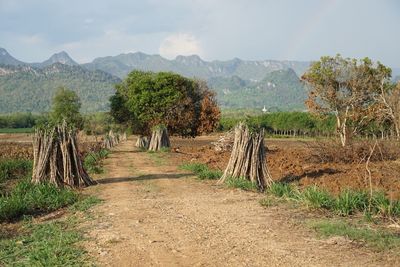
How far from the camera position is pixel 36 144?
12266mm

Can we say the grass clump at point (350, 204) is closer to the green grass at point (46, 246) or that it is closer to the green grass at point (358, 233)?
the green grass at point (358, 233)

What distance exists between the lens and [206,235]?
7.05 m

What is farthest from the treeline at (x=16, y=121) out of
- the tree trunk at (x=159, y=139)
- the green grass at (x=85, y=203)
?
the green grass at (x=85, y=203)

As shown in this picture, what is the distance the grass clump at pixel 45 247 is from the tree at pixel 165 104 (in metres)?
25.2

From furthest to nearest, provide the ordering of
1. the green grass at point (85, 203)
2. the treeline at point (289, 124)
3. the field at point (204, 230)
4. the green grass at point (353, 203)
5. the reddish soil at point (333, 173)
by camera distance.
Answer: the treeline at point (289, 124) < the reddish soil at point (333, 173) < the green grass at point (85, 203) < the green grass at point (353, 203) < the field at point (204, 230)

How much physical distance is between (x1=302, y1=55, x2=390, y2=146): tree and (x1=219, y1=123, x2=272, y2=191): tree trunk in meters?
18.4

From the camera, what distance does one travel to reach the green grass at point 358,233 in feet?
20.1

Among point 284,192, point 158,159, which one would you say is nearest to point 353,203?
point 284,192

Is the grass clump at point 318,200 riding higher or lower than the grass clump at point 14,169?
higher

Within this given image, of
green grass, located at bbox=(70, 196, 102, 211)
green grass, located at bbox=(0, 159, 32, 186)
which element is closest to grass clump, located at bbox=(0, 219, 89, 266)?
green grass, located at bbox=(70, 196, 102, 211)

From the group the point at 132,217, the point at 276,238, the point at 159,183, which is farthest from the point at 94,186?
the point at 276,238

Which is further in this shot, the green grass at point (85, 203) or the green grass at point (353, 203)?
the green grass at point (85, 203)

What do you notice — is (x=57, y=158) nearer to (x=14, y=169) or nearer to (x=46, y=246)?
(x=14, y=169)

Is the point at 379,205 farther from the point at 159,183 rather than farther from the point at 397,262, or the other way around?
the point at 159,183
